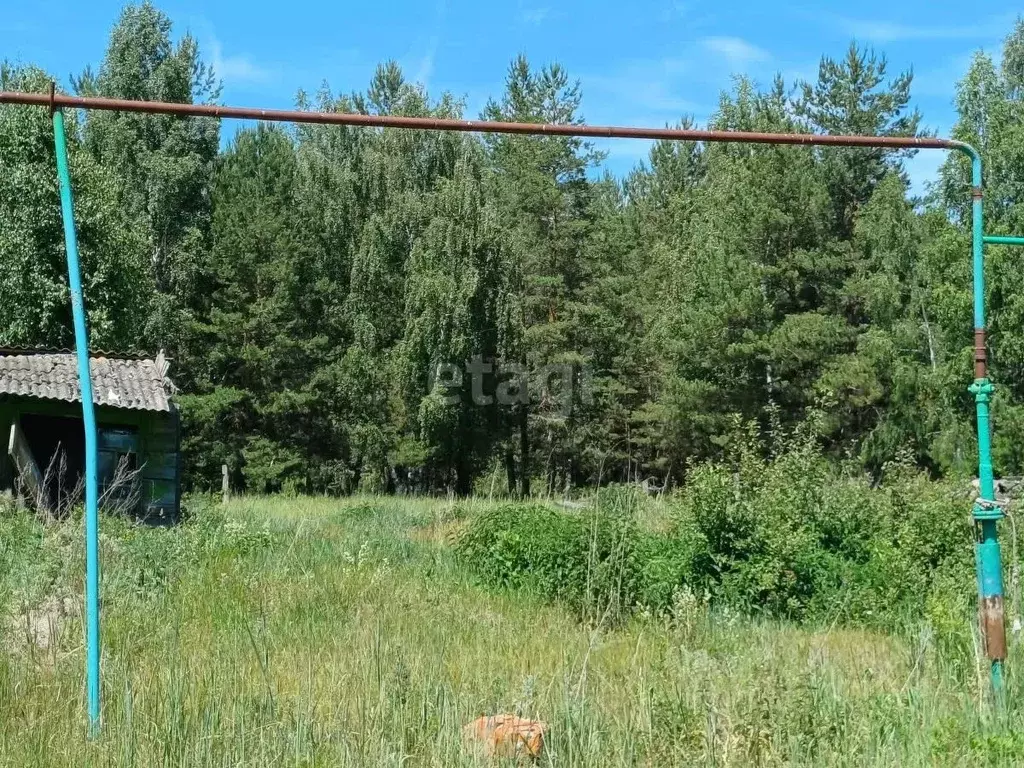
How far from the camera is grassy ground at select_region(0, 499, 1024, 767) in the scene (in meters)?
4.12

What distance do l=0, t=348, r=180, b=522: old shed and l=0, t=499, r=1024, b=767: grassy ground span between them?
26.3ft

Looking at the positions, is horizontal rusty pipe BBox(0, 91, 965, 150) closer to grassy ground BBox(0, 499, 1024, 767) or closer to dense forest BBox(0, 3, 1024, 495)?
grassy ground BBox(0, 499, 1024, 767)

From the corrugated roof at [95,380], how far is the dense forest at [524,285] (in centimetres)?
644

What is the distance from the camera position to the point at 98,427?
1659 cm

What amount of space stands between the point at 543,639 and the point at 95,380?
1186 cm

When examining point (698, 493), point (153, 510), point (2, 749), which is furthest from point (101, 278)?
point (2, 749)

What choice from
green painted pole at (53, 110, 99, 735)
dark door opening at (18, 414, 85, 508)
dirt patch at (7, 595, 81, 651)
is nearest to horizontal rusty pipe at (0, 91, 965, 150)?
green painted pole at (53, 110, 99, 735)

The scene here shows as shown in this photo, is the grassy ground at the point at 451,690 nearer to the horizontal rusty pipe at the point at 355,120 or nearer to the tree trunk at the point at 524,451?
the horizontal rusty pipe at the point at 355,120

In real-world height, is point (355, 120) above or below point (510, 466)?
above

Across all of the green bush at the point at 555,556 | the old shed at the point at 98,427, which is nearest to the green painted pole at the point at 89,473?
the green bush at the point at 555,556

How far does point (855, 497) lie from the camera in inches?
443

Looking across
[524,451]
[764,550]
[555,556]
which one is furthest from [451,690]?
[524,451]

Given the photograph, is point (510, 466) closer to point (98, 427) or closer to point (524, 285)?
point (524, 285)

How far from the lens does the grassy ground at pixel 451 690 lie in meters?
4.12
